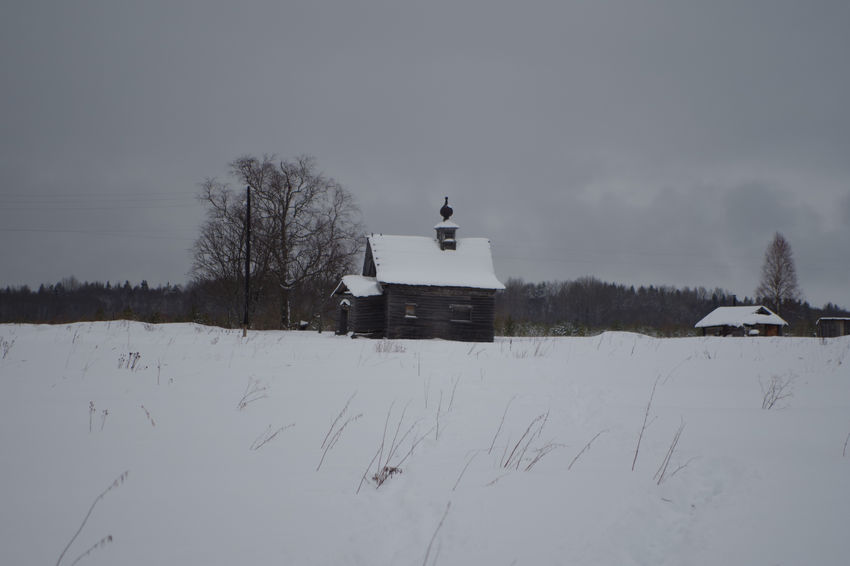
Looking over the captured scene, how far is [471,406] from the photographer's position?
4.45 meters

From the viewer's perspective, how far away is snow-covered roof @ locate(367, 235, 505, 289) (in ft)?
77.4

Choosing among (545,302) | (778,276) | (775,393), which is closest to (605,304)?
(545,302)

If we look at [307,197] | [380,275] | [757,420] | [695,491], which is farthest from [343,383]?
[307,197]

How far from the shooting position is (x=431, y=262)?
81.9 ft

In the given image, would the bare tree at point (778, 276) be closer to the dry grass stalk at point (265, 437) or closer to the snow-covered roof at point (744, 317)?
the snow-covered roof at point (744, 317)

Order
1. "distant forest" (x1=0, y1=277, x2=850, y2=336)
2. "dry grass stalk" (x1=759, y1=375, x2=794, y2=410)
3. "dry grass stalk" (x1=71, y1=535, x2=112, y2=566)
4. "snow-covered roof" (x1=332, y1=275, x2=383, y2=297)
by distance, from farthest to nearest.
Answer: "distant forest" (x1=0, y1=277, x2=850, y2=336) < "snow-covered roof" (x1=332, y1=275, x2=383, y2=297) < "dry grass stalk" (x1=759, y1=375, x2=794, y2=410) < "dry grass stalk" (x1=71, y1=535, x2=112, y2=566)

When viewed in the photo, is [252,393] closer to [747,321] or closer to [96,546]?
[96,546]

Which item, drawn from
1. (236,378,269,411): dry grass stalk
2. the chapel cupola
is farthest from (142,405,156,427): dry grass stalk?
the chapel cupola

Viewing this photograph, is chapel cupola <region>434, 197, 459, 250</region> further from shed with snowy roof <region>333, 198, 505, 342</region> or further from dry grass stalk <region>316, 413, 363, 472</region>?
dry grass stalk <region>316, 413, 363, 472</region>

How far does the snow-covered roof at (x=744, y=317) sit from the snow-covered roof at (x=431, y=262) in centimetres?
2590

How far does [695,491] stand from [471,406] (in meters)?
2.04

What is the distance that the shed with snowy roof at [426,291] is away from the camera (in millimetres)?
23531

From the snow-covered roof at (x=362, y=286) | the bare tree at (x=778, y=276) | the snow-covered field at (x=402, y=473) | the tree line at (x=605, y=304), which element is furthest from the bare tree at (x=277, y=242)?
the tree line at (x=605, y=304)

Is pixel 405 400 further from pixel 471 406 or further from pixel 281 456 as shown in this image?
pixel 281 456
